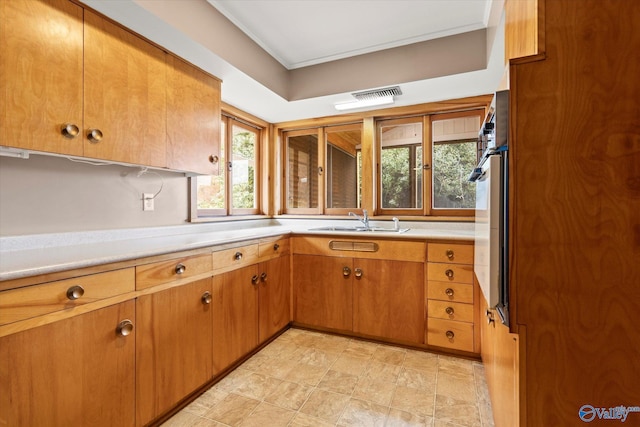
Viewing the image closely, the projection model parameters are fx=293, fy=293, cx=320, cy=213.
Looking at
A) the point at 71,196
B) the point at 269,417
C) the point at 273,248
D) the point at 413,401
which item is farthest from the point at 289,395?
the point at 71,196

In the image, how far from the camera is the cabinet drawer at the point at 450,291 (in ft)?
6.88

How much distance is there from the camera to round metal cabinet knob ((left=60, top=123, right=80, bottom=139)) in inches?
52.3

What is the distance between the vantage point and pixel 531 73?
2.72 ft

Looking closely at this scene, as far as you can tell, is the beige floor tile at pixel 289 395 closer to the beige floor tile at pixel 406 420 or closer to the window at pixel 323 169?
the beige floor tile at pixel 406 420

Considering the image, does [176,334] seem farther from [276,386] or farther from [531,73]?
[531,73]

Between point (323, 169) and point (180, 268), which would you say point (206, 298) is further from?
point (323, 169)

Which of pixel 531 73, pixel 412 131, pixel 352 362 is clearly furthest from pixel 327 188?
pixel 531 73

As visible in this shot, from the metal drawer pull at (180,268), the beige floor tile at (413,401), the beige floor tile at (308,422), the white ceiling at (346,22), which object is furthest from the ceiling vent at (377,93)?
the beige floor tile at (308,422)

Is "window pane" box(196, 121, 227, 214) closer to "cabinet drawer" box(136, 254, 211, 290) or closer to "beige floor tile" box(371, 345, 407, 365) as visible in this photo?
"cabinet drawer" box(136, 254, 211, 290)

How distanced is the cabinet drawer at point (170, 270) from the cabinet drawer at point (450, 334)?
5.45ft

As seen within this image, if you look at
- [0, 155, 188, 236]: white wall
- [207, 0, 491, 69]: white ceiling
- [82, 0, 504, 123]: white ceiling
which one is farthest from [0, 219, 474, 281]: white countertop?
[207, 0, 491, 69]: white ceiling

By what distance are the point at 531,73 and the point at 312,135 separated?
270 cm

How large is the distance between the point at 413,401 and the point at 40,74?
2.43 metres

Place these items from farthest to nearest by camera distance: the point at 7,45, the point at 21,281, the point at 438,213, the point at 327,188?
1. the point at 327,188
2. the point at 438,213
3. the point at 7,45
4. the point at 21,281
